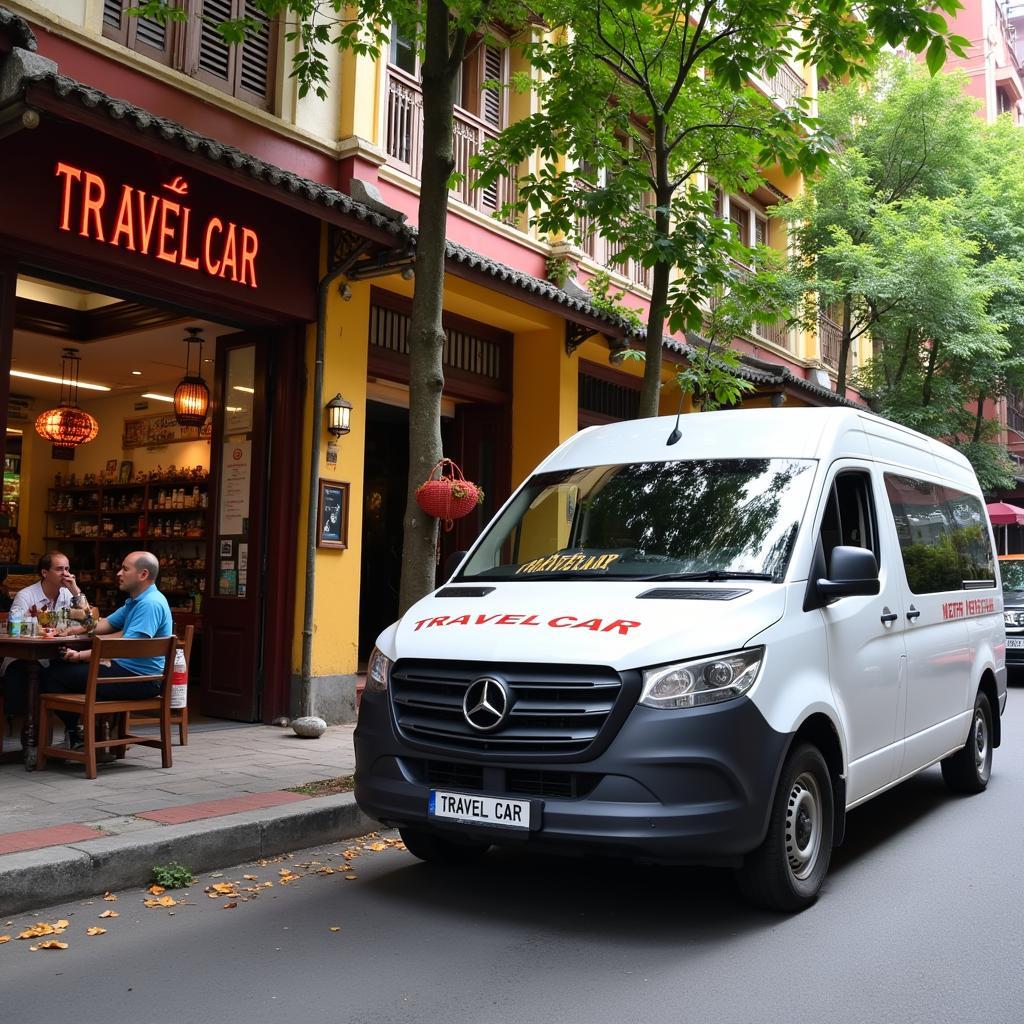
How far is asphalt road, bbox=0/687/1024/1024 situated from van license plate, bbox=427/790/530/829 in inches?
19.5

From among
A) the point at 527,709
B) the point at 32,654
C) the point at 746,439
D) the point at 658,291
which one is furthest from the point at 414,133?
the point at 527,709

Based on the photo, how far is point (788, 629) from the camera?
Answer: 4.57m

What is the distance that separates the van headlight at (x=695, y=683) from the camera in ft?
13.7

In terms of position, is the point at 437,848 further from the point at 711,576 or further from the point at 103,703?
the point at 103,703

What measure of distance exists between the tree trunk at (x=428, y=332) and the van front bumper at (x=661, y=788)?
295cm

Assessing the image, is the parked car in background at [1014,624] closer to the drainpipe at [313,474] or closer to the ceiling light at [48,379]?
the drainpipe at [313,474]

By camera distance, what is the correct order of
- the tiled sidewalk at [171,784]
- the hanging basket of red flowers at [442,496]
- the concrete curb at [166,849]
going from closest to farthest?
the concrete curb at [166,849]
the tiled sidewalk at [171,784]
the hanging basket of red flowers at [442,496]

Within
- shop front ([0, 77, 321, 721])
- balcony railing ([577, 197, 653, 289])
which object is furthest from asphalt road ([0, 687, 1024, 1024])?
balcony railing ([577, 197, 653, 289])

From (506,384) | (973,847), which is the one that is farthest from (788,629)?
(506,384)

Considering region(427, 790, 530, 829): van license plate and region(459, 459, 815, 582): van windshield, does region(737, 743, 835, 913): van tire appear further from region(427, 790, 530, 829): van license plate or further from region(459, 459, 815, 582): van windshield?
region(427, 790, 530, 829): van license plate

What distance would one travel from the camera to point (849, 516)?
18.7ft

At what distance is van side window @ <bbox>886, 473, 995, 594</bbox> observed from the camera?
6.34 meters

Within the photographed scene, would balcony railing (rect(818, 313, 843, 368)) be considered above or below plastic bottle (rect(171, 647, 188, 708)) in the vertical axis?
above

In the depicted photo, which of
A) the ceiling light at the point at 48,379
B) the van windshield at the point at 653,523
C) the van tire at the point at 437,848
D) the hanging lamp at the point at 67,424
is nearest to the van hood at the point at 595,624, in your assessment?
the van windshield at the point at 653,523
